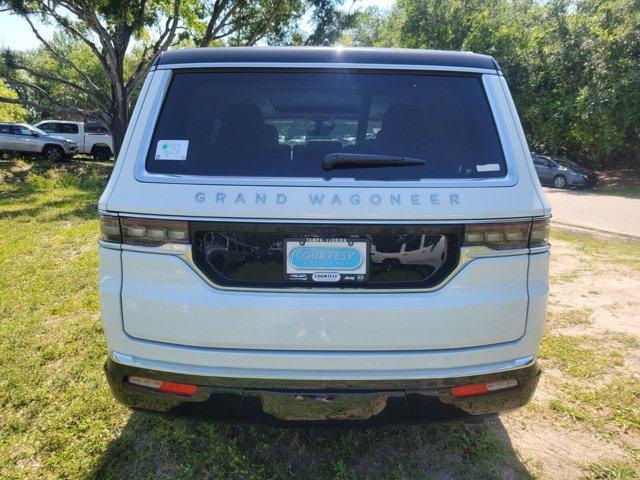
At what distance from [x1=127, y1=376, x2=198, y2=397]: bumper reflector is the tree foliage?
17.4 meters

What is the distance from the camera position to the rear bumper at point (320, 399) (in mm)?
1847

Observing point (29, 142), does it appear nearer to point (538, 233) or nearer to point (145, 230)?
point (145, 230)

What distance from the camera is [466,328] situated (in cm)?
181

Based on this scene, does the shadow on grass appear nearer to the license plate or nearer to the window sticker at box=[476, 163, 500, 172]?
the license plate

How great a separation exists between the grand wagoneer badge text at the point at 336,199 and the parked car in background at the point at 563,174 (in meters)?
20.6

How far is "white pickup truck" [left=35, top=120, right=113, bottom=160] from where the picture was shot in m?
21.3

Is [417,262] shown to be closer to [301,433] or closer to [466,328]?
[466,328]

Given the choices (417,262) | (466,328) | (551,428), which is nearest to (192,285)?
(417,262)

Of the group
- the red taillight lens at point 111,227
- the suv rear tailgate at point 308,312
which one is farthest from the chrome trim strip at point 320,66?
the suv rear tailgate at point 308,312

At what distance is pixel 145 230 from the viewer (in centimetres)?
179

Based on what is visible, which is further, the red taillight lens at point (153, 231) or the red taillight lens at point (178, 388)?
the red taillight lens at point (178, 388)

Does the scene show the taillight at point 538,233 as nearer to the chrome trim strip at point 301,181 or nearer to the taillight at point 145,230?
the chrome trim strip at point 301,181

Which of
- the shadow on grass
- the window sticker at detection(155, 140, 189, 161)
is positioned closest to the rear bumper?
the shadow on grass

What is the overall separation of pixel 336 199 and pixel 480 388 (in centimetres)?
102
